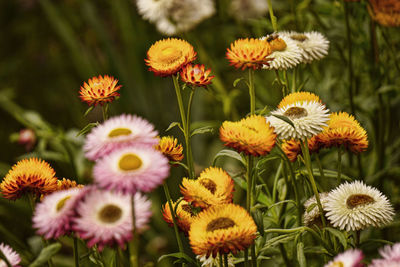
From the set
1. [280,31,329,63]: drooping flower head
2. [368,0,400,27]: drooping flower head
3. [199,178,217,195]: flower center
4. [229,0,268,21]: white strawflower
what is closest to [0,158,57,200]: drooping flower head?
[199,178,217,195]: flower center

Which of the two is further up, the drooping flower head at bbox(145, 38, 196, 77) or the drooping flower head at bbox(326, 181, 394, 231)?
the drooping flower head at bbox(145, 38, 196, 77)

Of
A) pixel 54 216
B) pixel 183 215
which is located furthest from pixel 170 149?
pixel 54 216

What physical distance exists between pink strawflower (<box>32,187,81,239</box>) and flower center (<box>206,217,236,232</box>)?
A: 0.14 metres

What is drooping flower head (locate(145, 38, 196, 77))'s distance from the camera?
620 mm

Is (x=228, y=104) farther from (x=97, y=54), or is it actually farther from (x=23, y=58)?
(x=97, y=54)

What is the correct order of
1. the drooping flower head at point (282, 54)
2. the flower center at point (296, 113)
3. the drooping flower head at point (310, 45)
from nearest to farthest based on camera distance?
the flower center at point (296, 113)
the drooping flower head at point (282, 54)
the drooping flower head at point (310, 45)

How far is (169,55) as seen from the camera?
0.63 metres

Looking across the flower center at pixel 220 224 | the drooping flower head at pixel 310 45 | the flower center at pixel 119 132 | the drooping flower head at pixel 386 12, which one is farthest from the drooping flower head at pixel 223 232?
the drooping flower head at pixel 386 12

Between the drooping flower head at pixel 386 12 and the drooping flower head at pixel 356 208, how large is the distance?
45 centimetres

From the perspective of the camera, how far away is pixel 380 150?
1.04m

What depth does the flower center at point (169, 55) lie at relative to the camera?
63cm

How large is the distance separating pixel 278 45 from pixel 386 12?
343mm

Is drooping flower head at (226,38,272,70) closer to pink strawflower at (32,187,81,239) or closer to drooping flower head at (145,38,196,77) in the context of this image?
drooping flower head at (145,38,196,77)

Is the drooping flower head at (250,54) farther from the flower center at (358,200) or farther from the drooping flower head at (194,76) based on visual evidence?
the flower center at (358,200)
